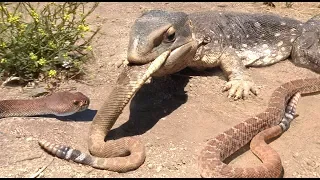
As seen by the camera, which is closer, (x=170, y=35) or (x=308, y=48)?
(x=170, y=35)

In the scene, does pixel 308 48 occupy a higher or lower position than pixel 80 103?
lower

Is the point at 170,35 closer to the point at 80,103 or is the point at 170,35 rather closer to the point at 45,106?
the point at 80,103

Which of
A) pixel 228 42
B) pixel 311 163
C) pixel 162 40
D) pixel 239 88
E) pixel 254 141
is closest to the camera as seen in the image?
pixel 311 163

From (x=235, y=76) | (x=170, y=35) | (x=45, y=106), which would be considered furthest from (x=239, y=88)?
(x=45, y=106)

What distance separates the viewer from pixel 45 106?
579 cm

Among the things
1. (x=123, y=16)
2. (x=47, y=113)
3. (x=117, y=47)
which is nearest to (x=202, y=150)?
(x=47, y=113)

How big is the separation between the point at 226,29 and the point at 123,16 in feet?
9.60

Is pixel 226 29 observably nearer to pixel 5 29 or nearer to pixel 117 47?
pixel 117 47

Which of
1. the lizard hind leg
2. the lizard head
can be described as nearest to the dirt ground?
the lizard hind leg

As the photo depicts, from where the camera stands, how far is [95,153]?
16.9 ft

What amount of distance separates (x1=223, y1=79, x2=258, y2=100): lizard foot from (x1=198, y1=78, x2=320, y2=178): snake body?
0.36 meters

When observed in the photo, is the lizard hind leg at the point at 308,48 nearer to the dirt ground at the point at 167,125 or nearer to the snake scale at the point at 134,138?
the dirt ground at the point at 167,125

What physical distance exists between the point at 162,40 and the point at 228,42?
1.81 meters

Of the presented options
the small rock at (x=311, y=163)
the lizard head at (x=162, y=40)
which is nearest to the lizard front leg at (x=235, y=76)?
the lizard head at (x=162, y=40)
